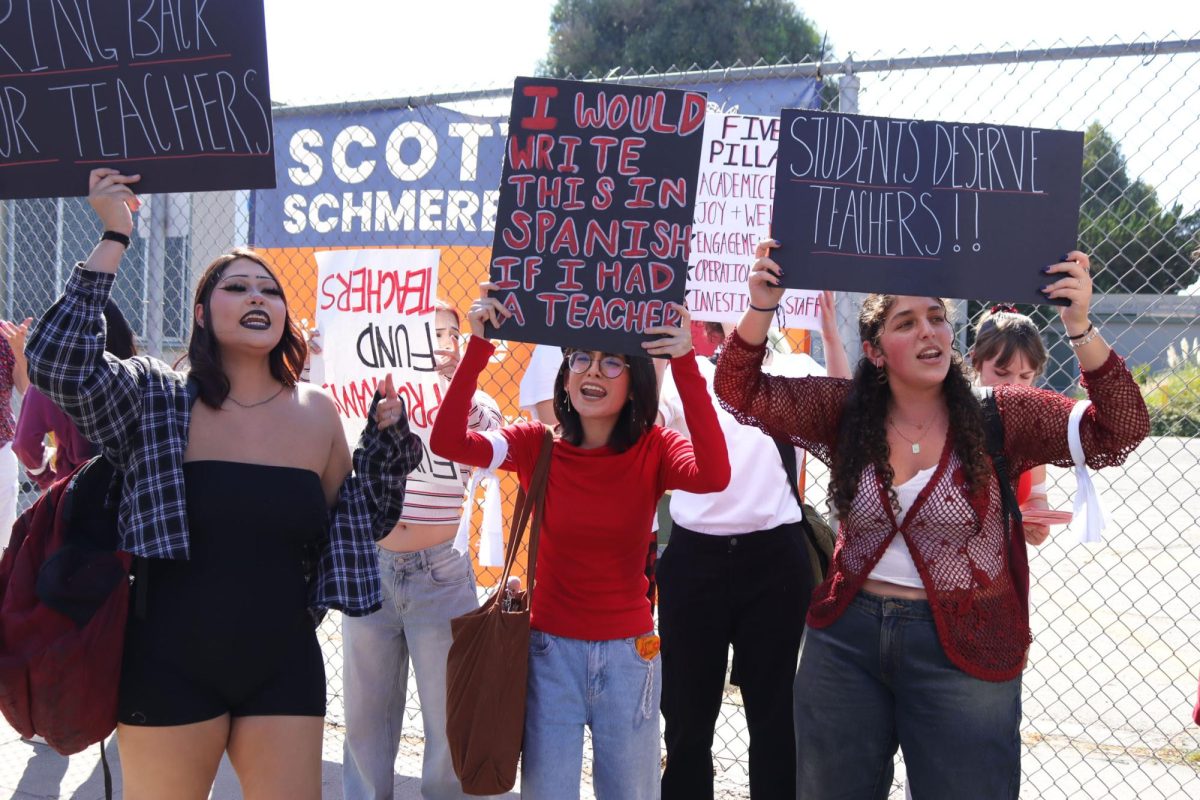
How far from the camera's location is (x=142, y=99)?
3236 mm

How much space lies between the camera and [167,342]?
6816mm

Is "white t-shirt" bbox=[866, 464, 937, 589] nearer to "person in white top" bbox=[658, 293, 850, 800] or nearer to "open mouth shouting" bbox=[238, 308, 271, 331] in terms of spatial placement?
"person in white top" bbox=[658, 293, 850, 800]

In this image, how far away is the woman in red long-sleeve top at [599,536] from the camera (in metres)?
3.13

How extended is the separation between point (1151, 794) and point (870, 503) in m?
2.44


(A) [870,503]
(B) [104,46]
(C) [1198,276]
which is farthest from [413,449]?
(C) [1198,276]

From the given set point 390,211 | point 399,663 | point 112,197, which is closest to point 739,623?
point 399,663

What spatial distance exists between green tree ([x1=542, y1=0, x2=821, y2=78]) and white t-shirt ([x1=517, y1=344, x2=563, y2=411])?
87.3ft

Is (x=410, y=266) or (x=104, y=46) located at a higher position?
(x=104, y=46)

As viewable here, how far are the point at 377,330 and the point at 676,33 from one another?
2851 cm

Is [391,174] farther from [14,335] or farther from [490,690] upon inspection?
[490,690]

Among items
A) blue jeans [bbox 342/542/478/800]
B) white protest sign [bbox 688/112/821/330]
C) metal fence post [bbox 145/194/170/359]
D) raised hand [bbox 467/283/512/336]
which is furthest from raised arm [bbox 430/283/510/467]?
metal fence post [bbox 145/194/170/359]

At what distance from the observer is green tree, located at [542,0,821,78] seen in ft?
101

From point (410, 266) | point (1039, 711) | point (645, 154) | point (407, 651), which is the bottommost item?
point (1039, 711)

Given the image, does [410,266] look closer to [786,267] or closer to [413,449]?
[413,449]
